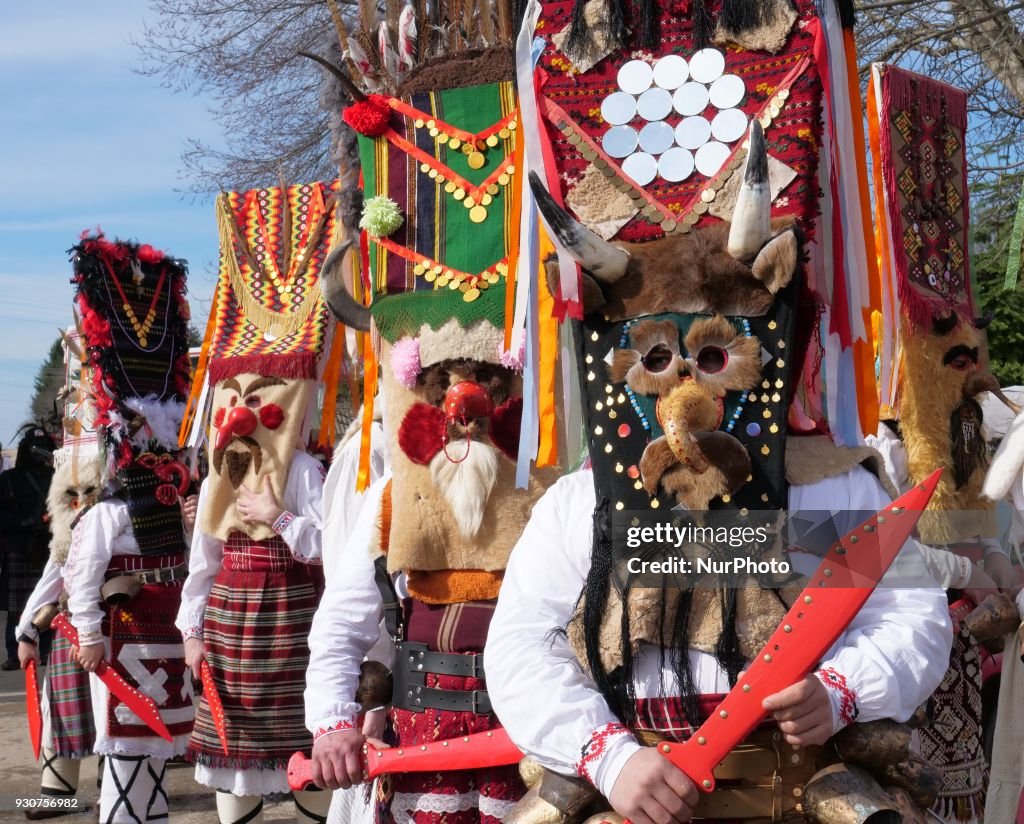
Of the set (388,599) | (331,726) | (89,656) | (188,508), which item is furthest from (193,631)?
(331,726)

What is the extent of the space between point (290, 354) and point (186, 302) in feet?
4.85

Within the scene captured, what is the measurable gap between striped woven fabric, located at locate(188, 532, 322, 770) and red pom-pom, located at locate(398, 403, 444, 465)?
2405 mm

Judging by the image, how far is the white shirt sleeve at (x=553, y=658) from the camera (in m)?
2.25

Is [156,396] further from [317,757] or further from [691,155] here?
[691,155]

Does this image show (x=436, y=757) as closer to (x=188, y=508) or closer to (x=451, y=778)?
(x=451, y=778)

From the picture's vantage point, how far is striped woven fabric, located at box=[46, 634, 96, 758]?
6.75 meters

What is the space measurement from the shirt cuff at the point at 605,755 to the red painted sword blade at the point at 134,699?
417 centimetres

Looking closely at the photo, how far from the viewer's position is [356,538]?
12.3 feet

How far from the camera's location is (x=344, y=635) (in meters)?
3.43

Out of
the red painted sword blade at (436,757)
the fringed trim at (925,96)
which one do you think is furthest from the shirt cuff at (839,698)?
the fringed trim at (925,96)

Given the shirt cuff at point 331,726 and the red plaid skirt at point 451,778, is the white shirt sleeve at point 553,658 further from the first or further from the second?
the red plaid skirt at point 451,778

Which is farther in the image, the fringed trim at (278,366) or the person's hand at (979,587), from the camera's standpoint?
the fringed trim at (278,366)

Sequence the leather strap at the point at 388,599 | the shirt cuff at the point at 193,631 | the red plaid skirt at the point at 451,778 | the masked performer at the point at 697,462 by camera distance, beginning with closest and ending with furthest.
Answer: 1. the masked performer at the point at 697,462
2. the red plaid skirt at the point at 451,778
3. the leather strap at the point at 388,599
4. the shirt cuff at the point at 193,631

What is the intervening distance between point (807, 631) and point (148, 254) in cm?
537
